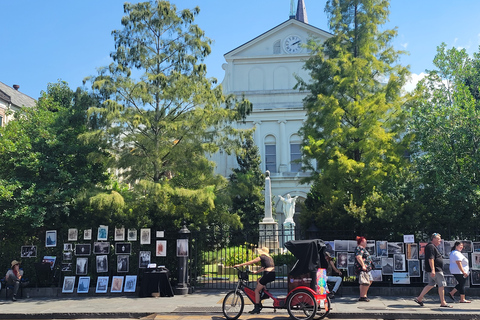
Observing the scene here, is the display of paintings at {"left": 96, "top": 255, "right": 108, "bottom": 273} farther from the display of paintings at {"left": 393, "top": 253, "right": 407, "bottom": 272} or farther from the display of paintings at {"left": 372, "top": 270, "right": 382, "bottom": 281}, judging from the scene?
the display of paintings at {"left": 393, "top": 253, "right": 407, "bottom": 272}

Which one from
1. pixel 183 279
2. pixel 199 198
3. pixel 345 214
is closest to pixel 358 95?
pixel 345 214

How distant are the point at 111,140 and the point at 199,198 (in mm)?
4086

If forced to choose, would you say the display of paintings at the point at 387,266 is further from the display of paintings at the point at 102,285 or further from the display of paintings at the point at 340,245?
the display of paintings at the point at 102,285

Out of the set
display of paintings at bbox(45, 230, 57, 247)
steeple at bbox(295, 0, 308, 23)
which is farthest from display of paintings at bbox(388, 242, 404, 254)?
steeple at bbox(295, 0, 308, 23)

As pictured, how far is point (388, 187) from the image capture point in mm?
15680

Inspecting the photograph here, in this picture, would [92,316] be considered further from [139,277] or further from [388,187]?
[388,187]

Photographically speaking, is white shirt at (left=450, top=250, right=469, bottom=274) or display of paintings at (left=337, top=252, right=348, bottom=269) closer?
white shirt at (left=450, top=250, right=469, bottom=274)

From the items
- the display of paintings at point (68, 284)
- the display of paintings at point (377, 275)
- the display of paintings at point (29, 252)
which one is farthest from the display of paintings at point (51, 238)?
the display of paintings at point (377, 275)

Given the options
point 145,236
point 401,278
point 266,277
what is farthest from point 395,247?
point 145,236

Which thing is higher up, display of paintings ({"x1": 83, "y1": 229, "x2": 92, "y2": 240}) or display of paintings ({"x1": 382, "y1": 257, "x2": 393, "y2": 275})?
display of paintings ({"x1": 83, "y1": 229, "x2": 92, "y2": 240})

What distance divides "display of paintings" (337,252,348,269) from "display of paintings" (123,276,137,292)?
648 cm

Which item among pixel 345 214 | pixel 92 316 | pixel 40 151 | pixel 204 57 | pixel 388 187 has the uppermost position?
pixel 204 57

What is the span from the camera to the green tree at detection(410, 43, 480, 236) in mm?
14195

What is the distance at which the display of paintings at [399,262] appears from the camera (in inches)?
543
